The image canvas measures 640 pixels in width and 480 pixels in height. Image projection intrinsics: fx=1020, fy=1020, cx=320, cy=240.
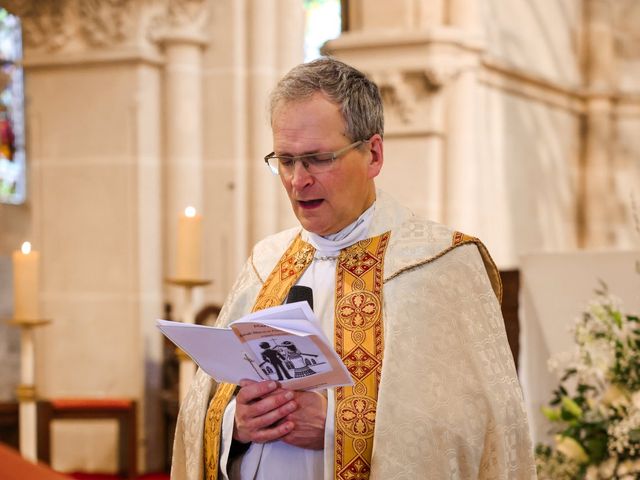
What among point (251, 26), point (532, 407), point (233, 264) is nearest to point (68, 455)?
point (233, 264)

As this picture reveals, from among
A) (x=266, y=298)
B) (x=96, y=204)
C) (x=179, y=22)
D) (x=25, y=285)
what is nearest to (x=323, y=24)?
(x=179, y=22)

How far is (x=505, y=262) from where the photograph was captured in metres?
7.48

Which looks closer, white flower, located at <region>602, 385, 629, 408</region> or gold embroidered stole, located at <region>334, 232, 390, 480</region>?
gold embroidered stole, located at <region>334, 232, 390, 480</region>

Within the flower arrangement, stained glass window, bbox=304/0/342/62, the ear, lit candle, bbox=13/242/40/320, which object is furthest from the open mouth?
stained glass window, bbox=304/0/342/62

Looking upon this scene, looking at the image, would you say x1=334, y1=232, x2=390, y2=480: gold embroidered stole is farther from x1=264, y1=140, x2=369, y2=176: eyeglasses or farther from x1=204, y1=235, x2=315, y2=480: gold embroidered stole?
x1=264, y1=140, x2=369, y2=176: eyeglasses

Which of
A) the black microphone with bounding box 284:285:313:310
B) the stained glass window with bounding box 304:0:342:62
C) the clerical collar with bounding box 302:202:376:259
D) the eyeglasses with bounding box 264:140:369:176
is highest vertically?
the stained glass window with bounding box 304:0:342:62

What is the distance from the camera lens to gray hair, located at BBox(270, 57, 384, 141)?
7.60 ft

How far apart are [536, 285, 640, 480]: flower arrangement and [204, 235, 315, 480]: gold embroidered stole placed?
1.03 metres

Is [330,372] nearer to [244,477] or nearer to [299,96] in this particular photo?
[244,477]

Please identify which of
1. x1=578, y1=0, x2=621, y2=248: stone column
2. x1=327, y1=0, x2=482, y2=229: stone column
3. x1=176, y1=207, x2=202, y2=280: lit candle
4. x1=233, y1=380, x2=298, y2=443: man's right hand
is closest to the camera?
x1=233, y1=380, x2=298, y2=443: man's right hand

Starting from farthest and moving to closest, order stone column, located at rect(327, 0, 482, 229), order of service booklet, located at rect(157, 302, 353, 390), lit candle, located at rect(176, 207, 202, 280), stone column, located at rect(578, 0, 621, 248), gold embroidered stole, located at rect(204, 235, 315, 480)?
stone column, located at rect(578, 0, 621, 248) → stone column, located at rect(327, 0, 482, 229) → lit candle, located at rect(176, 207, 202, 280) → gold embroidered stole, located at rect(204, 235, 315, 480) → order of service booklet, located at rect(157, 302, 353, 390)

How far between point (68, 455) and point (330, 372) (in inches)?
161

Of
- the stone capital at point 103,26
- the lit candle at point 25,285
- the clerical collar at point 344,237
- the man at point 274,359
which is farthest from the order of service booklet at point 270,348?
the stone capital at point 103,26

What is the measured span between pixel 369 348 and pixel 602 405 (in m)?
1.09
